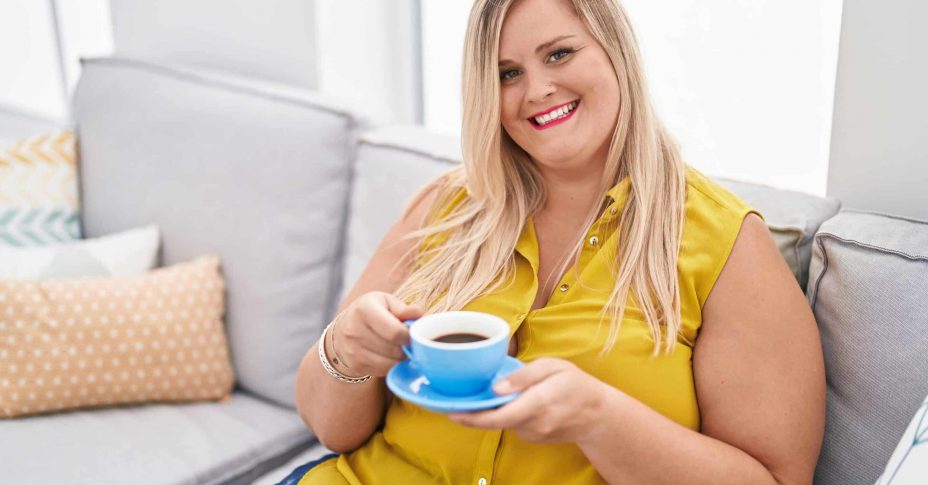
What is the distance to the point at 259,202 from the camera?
1788mm

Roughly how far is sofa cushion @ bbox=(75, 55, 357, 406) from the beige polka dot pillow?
81 mm

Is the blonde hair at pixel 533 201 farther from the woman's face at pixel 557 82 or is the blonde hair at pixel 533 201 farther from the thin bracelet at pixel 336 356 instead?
the thin bracelet at pixel 336 356

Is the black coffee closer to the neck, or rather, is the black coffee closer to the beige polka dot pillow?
the neck

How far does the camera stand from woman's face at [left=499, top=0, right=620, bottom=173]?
121cm

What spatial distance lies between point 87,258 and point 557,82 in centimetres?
115

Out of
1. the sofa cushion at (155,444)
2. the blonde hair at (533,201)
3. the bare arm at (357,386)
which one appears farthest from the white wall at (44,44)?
the blonde hair at (533,201)

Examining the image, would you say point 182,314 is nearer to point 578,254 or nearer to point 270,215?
point 270,215

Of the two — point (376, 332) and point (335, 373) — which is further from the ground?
point (376, 332)

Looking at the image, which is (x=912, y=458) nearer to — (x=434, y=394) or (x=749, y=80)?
(x=434, y=394)

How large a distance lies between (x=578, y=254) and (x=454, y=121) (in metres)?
1.09

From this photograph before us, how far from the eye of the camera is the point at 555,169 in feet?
4.33

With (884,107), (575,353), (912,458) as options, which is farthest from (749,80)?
(912,458)

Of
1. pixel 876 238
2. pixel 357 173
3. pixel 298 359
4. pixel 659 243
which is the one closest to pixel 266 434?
pixel 298 359

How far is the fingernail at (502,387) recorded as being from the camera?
2.99ft
